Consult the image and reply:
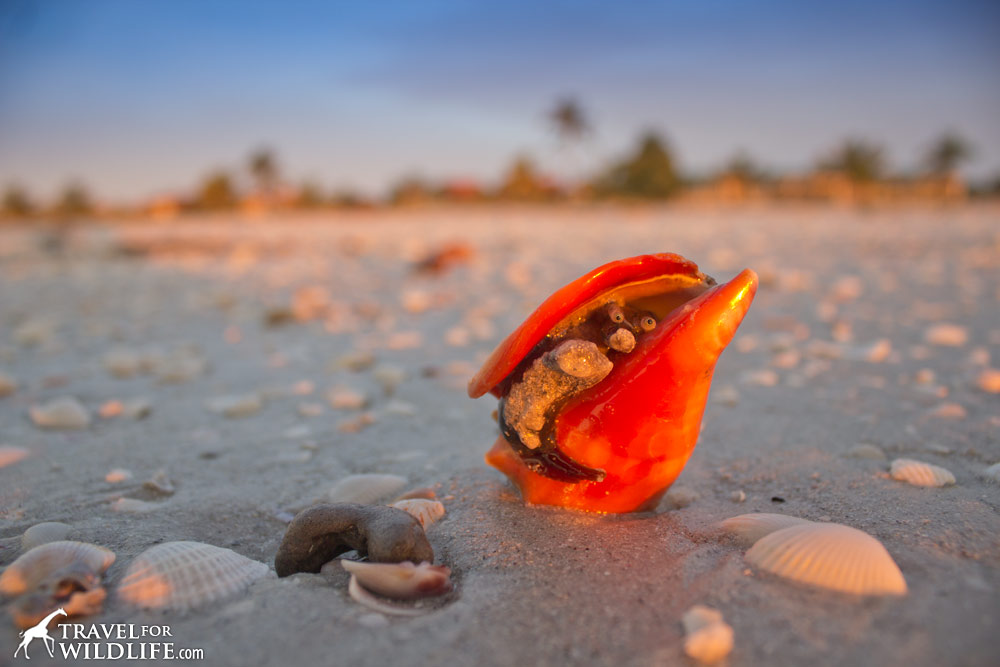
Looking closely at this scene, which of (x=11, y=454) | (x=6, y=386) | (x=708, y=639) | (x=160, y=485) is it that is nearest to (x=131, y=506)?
(x=160, y=485)

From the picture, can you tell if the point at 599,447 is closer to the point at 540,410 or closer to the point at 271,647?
the point at 540,410

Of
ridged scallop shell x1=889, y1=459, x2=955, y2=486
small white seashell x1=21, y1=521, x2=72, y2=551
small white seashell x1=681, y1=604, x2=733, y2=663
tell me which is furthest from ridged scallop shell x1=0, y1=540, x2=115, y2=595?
ridged scallop shell x1=889, y1=459, x2=955, y2=486

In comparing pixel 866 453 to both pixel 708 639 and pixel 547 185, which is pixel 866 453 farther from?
pixel 547 185

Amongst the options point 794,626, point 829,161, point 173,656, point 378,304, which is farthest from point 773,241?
point 829,161

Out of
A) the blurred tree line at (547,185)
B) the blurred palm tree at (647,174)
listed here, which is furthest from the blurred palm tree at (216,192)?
the blurred palm tree at (647,174)

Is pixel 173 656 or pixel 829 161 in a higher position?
pixel 829 161

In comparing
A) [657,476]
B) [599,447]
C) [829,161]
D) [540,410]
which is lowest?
[657,476]
